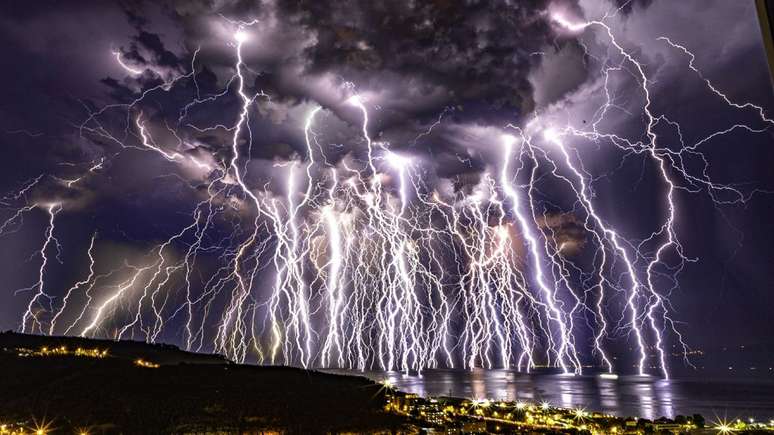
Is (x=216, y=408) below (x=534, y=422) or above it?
above

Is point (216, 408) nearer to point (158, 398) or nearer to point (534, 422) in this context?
point (158, 398)

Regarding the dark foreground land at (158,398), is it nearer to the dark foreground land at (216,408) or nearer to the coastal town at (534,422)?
the dark foreground land at (216,408)

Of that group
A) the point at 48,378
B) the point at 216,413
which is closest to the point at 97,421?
the point at 216,413

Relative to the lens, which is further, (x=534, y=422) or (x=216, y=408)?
(x=534, y=422)

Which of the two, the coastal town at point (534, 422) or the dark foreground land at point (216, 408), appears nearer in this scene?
the dark foreground land at point (216, 408)

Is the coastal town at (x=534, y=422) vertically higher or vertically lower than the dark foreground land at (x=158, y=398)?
lower

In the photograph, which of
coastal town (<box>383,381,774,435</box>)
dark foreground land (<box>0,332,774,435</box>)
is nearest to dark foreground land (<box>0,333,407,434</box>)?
dark foreground land (<box>0,332,774,435</box>)

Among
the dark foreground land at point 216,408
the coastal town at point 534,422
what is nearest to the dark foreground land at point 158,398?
the dark foreground land at point 216,408

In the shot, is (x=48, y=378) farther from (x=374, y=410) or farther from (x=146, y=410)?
(x=374, y=410)

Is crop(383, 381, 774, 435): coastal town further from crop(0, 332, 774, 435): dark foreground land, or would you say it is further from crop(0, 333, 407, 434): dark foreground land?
crop(0, 333, 407, 434): dark foreground land

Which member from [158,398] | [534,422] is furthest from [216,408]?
[534,422]
